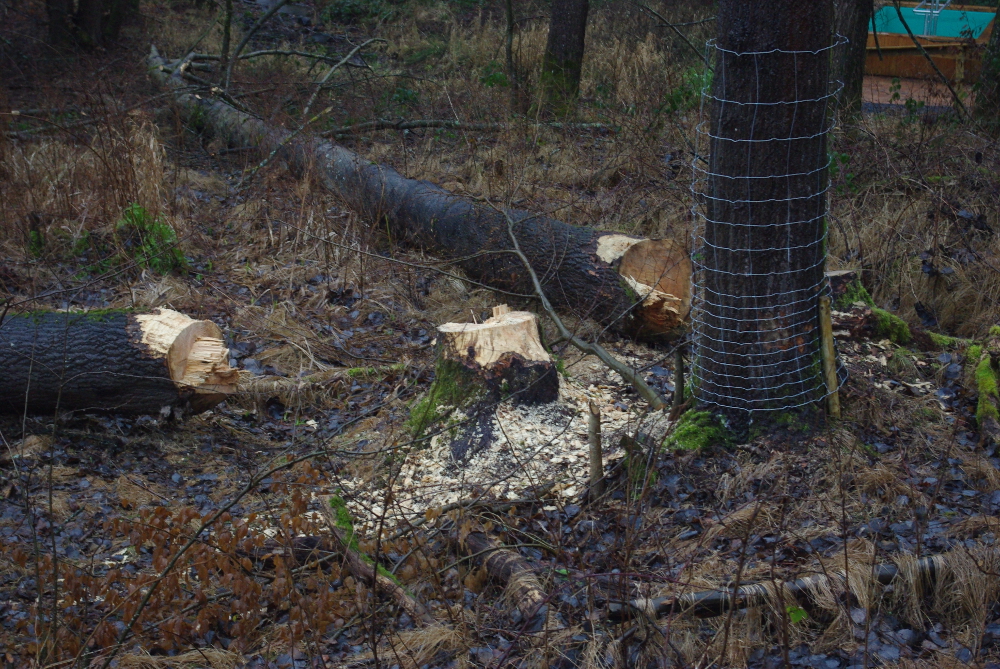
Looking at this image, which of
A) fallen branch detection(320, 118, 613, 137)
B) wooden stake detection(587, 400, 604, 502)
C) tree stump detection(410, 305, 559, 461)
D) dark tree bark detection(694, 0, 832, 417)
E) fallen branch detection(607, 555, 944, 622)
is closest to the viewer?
fallen branch detection(607, 555, 944, 622)

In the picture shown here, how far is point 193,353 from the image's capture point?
4695 mm

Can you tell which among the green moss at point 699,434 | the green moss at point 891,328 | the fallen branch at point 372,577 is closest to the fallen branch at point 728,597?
the fallen branch at point 372,577

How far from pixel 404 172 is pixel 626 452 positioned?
5013 millimetres

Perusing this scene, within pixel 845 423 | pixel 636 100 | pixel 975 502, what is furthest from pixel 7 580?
pixel 636 100

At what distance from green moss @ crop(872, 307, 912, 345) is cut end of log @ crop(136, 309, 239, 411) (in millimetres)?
3830

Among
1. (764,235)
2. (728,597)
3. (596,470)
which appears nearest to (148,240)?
(596,470)

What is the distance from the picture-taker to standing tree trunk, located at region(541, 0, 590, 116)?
395 inches

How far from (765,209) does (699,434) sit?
3.57ft

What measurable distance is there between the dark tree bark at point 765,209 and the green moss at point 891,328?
48.6 inches

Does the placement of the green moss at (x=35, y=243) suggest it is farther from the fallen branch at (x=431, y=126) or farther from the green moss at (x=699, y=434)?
the green moss at (x=699, y=434)

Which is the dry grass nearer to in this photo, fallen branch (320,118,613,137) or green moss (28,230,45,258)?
green moss (28,230,45,258)

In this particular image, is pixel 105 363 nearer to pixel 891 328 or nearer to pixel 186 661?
pixel 186 661

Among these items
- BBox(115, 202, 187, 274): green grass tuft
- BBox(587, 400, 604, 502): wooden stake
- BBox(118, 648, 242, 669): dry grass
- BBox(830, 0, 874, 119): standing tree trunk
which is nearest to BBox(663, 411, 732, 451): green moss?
BBox(587, 400, 604, 502): wooden stake

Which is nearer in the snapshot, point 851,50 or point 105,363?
point 105,363
